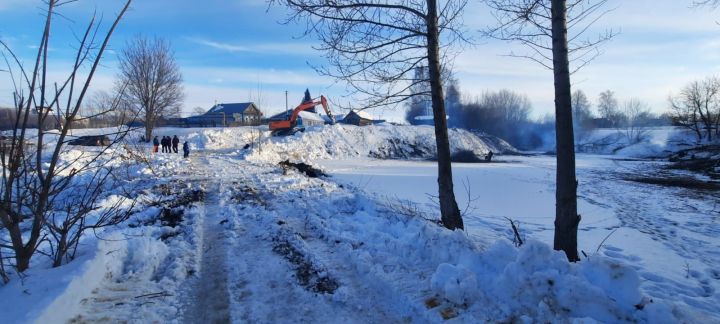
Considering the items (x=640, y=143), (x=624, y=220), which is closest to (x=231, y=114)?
(x=624, y=220)

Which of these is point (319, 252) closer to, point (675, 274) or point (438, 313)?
point (438, 313)

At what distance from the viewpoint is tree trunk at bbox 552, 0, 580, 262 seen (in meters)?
4.87

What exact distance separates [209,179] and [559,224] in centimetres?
1167

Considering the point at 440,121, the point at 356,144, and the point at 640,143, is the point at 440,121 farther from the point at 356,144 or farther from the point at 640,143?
the point at 640,143

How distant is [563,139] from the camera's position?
4.98 meters

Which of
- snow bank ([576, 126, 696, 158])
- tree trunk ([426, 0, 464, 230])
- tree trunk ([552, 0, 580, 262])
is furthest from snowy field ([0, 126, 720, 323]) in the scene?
snow bank ([576, 126, 696, 158])

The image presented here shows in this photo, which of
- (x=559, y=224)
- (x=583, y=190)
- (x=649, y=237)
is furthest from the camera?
(x=583, y=190)

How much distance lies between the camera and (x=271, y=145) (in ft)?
105

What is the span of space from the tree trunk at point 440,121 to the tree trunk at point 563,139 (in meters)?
2.02

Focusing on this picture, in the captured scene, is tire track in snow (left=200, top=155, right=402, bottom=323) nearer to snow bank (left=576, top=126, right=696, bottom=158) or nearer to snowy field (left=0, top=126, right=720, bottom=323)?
snowy field (left=0, top=126, right=720, bottom=323)

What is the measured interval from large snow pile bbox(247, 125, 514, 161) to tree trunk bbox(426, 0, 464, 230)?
831 inches

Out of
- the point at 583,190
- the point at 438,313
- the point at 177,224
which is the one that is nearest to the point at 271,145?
the point at 583,190

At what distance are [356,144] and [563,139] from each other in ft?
115

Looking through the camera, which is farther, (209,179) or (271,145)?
(271,145)
